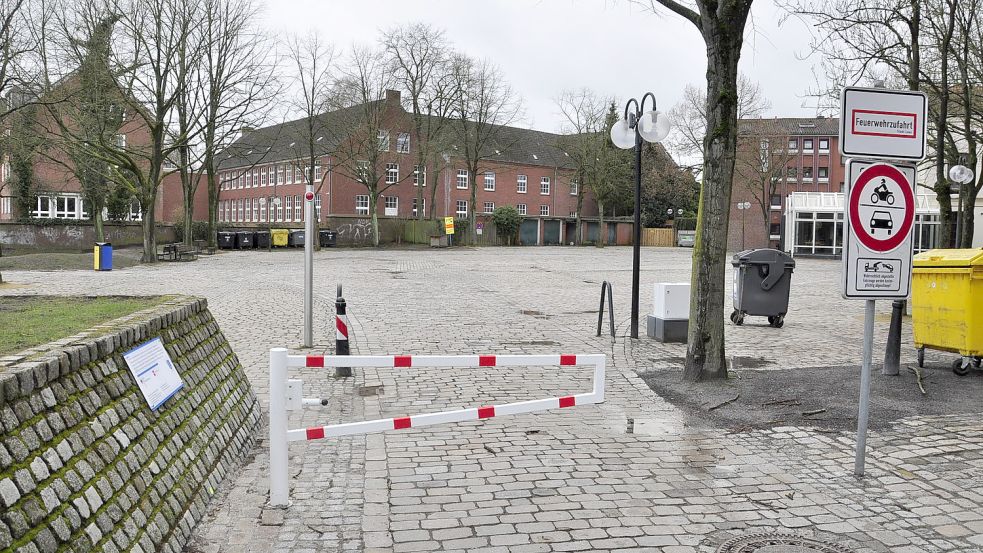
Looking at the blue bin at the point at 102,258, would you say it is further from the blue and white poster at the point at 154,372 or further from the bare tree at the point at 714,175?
the blue and white poster at the point at 154,372

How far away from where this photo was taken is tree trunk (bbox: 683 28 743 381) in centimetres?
843

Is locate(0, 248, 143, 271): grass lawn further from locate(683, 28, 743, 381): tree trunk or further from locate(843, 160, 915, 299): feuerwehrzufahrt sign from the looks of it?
locate(843, 160, 915, 299): feuerwehrzufahrt sign

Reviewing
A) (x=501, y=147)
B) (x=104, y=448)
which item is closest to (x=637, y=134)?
(x=104, y=448)

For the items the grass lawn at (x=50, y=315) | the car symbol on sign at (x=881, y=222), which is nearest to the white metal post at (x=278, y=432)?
the grass lawn at (x=50, y=315)

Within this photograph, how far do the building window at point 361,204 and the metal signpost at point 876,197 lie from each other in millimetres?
59995

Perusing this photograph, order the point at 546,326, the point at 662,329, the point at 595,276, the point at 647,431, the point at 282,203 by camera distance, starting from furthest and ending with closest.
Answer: the point at 282,203 < the point at 595,276 < the point at 546,326 < the point at 662,329 < the point at 647,431

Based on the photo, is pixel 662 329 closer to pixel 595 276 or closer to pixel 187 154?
pixel 595 276

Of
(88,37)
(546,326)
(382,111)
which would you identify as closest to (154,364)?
(546,326)

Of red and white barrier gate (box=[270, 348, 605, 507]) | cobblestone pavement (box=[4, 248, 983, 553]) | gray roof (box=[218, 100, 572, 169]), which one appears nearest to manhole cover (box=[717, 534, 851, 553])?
cobblestone pavement (box=[4, 248, 983, 553])

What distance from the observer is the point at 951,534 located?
14.9 ft

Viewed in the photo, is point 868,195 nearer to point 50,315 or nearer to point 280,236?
point 50,315

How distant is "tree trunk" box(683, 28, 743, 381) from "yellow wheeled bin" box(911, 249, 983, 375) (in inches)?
100

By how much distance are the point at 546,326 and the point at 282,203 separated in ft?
197

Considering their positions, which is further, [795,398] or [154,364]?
[795,398]
